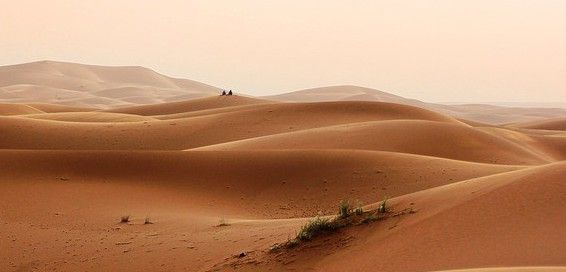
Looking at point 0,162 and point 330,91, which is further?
point 330,91

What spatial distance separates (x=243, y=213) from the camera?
560 inches

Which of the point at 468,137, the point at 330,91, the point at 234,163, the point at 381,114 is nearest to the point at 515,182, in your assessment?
the point at 234,163

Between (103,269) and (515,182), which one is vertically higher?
(515,182)

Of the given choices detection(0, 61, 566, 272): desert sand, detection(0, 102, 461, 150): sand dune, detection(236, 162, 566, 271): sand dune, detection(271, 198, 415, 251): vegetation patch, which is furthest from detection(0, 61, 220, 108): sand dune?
detection(236, 162, 566, 271): sand dune

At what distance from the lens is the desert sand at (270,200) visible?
7918 mm

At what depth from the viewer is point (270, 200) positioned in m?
15.3

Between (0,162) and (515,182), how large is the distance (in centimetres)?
1298

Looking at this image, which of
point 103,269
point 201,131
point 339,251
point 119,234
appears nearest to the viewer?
point 339,251

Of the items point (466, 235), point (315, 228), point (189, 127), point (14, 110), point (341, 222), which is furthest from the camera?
point (14, 110)

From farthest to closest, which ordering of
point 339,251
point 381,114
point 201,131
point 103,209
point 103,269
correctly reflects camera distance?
point 381,114
point 201,131
point 103,209
point 103,269
point 339,251

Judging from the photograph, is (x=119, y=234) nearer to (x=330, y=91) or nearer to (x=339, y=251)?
(x=339, y=251)

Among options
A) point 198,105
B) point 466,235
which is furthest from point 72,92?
point 466,235

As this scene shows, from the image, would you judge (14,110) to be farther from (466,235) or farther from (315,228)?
(466,235)

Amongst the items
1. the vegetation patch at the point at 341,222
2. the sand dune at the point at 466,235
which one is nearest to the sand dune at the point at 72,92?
the vegetation patch at the point at 341,222
